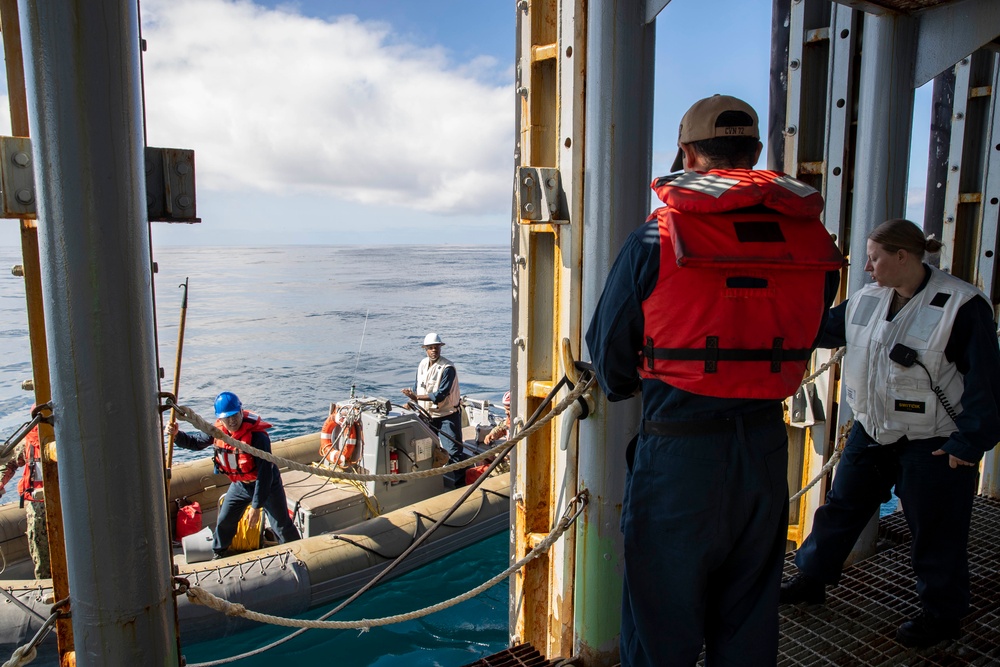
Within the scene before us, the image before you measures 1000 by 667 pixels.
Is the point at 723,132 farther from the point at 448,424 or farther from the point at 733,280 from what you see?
the point at 448,424

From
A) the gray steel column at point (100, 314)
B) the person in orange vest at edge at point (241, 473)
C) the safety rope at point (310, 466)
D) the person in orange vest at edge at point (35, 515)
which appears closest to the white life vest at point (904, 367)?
the safety rope at point (310, 466)

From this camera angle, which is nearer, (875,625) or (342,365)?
(875,625)

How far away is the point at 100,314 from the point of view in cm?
160

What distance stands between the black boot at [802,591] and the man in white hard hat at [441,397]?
720cm

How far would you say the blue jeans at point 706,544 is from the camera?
189 cm

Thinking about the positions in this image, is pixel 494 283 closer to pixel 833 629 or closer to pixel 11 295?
pixel 11 295

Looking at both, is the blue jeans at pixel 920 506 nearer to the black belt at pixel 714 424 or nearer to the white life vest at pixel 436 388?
the black belt at pixel 714 424

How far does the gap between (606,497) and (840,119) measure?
7.99 feet

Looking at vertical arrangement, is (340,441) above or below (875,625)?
below

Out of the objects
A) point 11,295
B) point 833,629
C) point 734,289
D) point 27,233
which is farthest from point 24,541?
point 11,295

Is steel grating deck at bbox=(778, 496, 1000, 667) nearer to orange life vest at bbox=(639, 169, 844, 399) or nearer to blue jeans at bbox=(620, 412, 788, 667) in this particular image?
blue jeans at bbox=(620, 412, 788, 667)

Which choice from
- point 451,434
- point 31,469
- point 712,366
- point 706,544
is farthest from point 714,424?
point 451,434

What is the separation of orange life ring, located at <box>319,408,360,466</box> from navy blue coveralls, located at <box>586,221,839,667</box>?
7.86 metres

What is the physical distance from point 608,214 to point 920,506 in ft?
5.67
